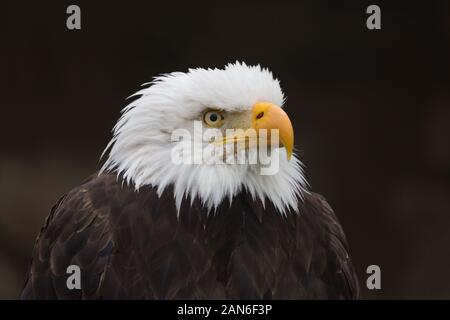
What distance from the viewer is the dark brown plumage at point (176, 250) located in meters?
3.35

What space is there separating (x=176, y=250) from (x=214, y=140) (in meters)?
0.50

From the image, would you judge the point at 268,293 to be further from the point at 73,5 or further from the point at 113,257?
the point at 73,5

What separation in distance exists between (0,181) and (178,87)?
12.5ft

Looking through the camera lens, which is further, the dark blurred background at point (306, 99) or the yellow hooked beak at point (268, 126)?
the dark blurred background at point (306, 99)

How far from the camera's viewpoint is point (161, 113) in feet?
11.5

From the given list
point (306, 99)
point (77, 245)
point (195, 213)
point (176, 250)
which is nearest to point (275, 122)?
point (195, 213)

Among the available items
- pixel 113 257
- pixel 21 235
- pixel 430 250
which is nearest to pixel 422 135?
pixel 430 250

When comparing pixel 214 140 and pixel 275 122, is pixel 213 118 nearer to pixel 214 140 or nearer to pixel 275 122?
pixel 214 140

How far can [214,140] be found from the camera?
3416 mm

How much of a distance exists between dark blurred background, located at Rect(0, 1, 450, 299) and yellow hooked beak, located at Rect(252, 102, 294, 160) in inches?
128

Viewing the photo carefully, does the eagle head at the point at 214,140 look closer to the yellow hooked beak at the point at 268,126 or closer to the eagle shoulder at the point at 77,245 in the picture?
the yellow hooked beak at the point at 268,126

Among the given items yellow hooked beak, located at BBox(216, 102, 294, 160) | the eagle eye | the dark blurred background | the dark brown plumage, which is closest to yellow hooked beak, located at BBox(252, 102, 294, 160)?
yellow hooked beak, located at BBox(216, 102, 294, 160)

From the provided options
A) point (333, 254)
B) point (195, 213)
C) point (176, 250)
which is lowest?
point (333, 254)

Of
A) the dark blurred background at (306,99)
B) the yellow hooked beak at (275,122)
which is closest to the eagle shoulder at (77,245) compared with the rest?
the yellow hooked beak at (275,122)
